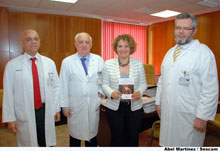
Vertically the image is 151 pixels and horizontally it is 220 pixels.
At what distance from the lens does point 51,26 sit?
16.7 feet

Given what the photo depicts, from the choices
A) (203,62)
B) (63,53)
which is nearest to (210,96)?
(203,62)

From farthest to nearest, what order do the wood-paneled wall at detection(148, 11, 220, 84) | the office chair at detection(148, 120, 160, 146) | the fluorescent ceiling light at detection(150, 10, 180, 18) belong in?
the fluorescent ceiling light at detection(150, 10, 180, 18) < the wood-paneled wall at detection(148, 11, 220, 84) < the office chair at detection(148, 120, 160, 146)

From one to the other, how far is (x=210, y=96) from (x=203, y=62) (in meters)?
0.31

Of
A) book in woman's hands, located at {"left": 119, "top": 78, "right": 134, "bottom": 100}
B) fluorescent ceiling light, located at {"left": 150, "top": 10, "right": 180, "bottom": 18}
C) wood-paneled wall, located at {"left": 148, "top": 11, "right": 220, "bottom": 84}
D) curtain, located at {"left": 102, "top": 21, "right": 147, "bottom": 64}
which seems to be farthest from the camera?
curtain, located at {"left": 102, "top": 21, "right": 147, "bottom": 64}

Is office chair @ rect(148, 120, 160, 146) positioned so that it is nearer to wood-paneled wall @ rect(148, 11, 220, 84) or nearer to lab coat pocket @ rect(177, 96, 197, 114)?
lab coat pocket @ rect(177, 96, 197, 114)

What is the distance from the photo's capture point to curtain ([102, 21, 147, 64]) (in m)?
6.77

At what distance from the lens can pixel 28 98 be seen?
1.82 meters

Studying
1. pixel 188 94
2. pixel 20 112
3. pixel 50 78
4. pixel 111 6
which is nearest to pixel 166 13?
pixel 111 6

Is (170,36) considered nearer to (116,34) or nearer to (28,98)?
(116,34)

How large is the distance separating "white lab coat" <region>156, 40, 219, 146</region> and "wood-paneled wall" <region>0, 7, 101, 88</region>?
408 centimetres

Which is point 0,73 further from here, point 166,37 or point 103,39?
point 166,37

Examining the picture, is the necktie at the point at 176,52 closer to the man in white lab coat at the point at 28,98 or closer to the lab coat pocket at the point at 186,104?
the lab coat pocket at the point at 186,104

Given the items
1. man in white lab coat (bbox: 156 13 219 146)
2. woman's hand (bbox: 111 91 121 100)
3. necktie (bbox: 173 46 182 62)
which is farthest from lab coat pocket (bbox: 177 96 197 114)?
woman's hand (bbox: 111 91 121 100)

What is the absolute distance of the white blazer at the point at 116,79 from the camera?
191 cm
